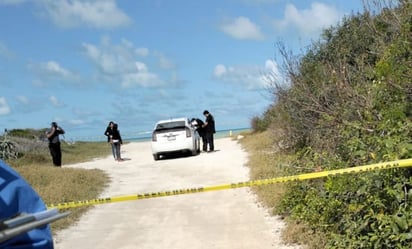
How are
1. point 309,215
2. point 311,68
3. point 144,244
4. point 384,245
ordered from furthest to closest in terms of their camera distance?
1. point 311,68
2. point 144,244
3. point 309,215
4. point 384,245

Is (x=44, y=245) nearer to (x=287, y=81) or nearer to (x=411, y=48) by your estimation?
(x=411, y=48)

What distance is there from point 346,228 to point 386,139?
930mm

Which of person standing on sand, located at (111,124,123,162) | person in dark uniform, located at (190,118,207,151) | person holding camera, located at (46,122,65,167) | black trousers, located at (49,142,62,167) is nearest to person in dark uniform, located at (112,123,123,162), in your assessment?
person standing on sand, located at (111,124,123,162)

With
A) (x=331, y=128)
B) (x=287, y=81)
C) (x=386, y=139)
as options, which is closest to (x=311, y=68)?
(x=287, y=81)

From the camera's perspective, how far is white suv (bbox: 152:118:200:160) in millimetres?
21750

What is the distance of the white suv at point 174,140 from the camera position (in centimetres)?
2175

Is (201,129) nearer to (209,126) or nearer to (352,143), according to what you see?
(209,126)

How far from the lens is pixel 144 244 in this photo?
7652 millimetres

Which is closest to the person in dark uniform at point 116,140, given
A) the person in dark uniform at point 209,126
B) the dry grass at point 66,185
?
the person in dark uniform at point 209,126

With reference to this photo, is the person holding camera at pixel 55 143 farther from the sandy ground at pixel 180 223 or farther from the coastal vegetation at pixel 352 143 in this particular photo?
the coastal vegetation at pixel 352 143

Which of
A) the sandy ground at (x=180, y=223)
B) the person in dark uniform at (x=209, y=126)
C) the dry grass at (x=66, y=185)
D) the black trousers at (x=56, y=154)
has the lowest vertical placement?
the sandy ground at (x=180, y=223)

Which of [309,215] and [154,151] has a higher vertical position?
[154,151]

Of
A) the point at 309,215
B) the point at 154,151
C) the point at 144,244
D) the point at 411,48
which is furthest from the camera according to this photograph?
the point at 154,151

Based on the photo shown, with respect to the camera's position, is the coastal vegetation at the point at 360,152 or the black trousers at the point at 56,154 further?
the black trousers at the point at 56,154
